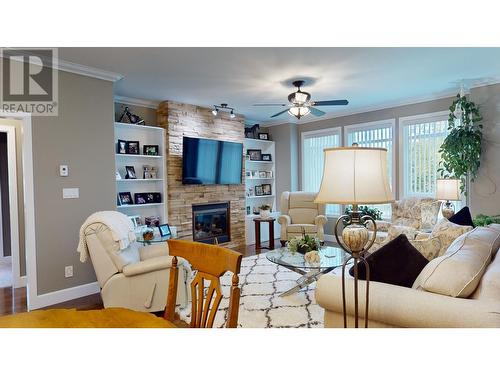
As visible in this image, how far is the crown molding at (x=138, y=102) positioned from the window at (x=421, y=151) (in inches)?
166

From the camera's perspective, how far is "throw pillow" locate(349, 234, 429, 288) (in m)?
1.73

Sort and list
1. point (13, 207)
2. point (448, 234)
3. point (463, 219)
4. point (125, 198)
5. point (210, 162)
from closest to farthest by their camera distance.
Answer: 1. point (448, 234)
2. point (463, 219)
3. point (13, 207)
4. point (125, 198)
5. point (210, 162)

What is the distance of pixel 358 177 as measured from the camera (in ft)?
5.11

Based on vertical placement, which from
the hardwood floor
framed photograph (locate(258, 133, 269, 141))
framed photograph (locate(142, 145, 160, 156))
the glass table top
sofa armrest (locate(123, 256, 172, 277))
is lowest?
the hardwood floor

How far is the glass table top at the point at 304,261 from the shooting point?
299cm

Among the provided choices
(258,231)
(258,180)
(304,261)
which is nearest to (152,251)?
(304,261)

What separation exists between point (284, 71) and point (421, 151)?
9.93 ft

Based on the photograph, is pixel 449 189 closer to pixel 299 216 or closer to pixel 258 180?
pixel 299 216

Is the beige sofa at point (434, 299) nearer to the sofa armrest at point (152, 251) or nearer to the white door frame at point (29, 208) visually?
the sofa armrest at point (152, 251)

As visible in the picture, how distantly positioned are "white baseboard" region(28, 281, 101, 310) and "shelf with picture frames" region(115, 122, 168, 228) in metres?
1.36

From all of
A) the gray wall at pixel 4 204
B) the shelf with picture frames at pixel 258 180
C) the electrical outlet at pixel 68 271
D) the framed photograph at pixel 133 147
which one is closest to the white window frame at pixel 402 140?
the shelf with picture frames at pixel 258 180

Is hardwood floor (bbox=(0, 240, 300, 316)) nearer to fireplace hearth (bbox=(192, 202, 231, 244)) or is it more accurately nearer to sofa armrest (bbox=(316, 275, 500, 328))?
fireplace hearth (bbox=(192, 202, 231, 244))

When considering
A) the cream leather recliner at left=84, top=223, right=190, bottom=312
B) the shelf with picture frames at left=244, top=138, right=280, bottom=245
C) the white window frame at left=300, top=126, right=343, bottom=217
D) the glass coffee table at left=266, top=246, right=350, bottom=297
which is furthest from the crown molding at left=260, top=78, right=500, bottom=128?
the cream leather recliner at left=84, top=223, right=190, bottom=312
